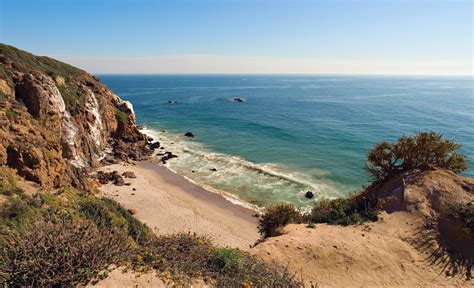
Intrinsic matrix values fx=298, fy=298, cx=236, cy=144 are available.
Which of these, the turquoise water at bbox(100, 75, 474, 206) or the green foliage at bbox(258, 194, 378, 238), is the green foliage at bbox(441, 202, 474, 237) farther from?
the turquoise water at bbox(100, 75, 474, 206)

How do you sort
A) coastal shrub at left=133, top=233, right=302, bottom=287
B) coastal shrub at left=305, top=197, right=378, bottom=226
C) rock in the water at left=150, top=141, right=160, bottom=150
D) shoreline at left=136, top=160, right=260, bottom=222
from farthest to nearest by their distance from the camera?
1. rock in the water at left=150, top=141, right=160, bottom=150
2. shoreline at left=136, top=160, right=260, bottom=222
3. coastal shrub at left=305, top=197, right=378, bottom=226
4. coastal shrub at left=133, top=233, right=302, bottom=287

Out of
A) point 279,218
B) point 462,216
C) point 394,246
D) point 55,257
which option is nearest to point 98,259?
point 55,257

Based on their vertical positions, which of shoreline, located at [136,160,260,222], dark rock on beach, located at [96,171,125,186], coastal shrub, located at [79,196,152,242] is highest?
coastal shrub, located at [79,196,152,242]

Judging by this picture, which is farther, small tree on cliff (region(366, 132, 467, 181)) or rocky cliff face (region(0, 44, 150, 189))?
rocky cliff face (region(0, 44, 150, 189))

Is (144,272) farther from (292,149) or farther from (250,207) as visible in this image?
(292,149)

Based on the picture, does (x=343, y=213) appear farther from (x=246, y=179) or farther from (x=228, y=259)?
(x=246, y=179)

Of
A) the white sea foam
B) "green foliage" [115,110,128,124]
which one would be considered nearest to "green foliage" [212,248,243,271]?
the white sea foam

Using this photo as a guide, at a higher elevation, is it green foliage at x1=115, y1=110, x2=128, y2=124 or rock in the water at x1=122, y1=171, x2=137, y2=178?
green foliage at x1=115, y1=110, x2=128, y2=124

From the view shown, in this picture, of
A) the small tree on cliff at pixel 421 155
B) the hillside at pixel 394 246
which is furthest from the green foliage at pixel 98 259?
the small tree on cliff at pixel 421 155
